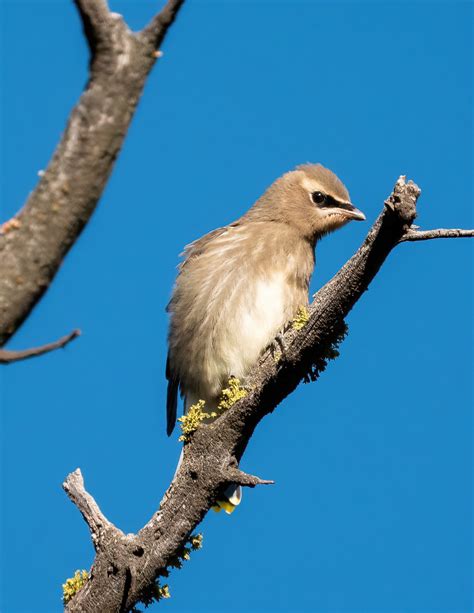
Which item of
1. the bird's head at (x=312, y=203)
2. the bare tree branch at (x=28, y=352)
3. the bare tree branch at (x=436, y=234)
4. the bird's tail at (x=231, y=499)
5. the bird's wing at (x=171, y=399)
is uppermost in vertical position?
the bird's head at (x=312, y=203)

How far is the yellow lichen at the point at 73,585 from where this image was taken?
6.05 metres

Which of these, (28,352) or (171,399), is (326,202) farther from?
(28,352)

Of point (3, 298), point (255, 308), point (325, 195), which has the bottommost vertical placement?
point (3, 298)

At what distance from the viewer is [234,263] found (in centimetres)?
778

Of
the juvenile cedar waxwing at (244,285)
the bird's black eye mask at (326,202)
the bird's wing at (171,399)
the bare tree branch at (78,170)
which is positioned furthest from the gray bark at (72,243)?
the bird's black eye mask at (326,202)

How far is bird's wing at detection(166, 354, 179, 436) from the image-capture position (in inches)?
327

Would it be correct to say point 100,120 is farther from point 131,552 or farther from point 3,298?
point 131,552

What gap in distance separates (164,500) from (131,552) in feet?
1.35

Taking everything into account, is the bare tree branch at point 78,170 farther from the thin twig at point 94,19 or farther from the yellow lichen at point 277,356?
the yellow lichen at point 277,356

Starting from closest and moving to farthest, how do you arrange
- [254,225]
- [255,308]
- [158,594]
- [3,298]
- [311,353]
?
[3,298], [311,353], [158,594], [255,308], [254,225]

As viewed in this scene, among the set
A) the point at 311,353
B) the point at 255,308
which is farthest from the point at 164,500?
the point at 255,308

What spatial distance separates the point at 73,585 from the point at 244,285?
2821 millimetres

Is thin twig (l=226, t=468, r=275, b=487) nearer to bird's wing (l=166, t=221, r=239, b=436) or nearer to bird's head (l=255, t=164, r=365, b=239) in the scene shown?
bird's wing (l=166, t=221, r=239, b=436)

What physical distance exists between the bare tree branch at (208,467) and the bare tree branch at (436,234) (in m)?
0.81
